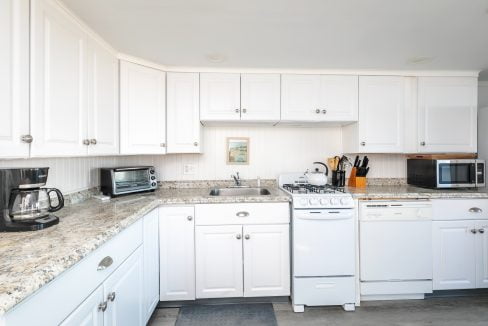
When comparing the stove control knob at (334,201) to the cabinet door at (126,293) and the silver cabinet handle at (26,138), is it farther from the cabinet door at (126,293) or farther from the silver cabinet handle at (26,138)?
the silver cabinet handle at (26,138)

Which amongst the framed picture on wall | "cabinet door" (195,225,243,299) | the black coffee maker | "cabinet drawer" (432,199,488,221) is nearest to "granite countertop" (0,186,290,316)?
the black coffee maker

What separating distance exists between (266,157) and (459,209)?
1.80 meters

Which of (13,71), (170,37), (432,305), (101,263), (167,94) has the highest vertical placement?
(170,37)

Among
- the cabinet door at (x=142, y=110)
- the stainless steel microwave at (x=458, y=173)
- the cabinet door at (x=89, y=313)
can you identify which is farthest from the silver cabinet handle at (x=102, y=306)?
the stainless steel microwave at (x=458, y=173)

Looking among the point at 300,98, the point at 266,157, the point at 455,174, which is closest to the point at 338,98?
the point at 300,98

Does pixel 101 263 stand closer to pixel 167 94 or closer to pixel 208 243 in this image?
pixel 208 243

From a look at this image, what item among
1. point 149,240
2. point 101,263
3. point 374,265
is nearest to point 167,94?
point 149,240

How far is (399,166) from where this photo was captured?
9.22 feet

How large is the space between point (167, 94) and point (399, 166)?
2.64 m

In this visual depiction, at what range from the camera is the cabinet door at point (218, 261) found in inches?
79.8

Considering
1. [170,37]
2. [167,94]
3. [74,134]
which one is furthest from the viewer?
[167,94]

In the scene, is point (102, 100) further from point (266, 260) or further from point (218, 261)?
point (266, 260)

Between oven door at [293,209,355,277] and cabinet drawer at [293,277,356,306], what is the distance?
50 millimetres

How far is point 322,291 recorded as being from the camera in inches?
79.5
